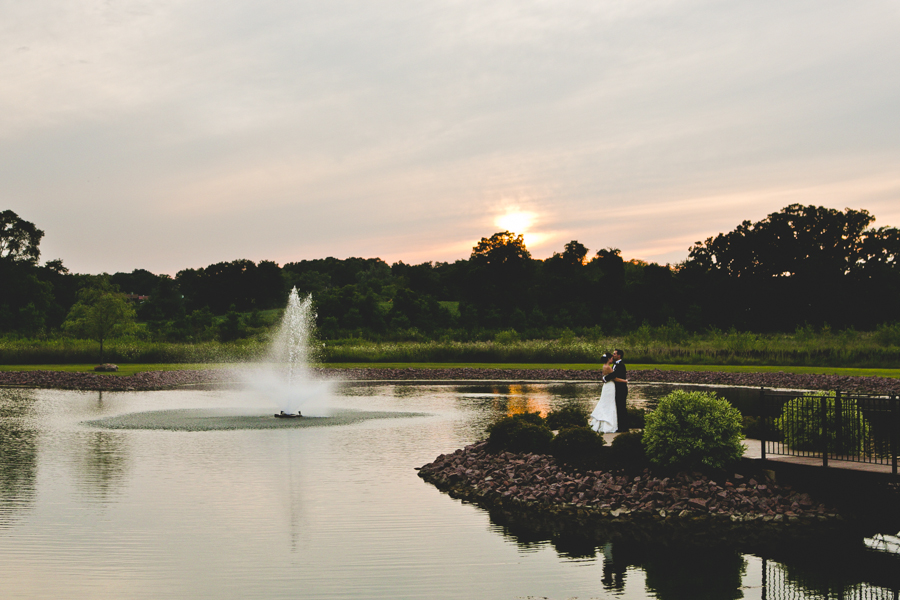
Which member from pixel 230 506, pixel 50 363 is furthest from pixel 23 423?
pixel 50 363

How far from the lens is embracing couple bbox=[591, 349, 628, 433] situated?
17625 mm

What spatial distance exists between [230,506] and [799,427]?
32.1 feet

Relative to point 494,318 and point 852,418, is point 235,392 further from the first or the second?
point 494,318

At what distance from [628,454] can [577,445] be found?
1.09 m

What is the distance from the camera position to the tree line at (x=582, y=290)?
8225cm

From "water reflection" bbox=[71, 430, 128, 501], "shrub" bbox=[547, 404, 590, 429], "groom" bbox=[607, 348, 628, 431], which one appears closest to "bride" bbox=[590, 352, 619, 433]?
"groom" bbox=[607, 348, 628, 431]

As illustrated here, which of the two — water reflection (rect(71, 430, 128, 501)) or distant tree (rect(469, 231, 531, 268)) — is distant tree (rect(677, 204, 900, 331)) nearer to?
distant tree (rect(469, 231, 531, 268))

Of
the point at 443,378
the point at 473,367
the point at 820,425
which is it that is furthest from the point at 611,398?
the point at 473,367

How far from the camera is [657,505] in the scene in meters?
12.8

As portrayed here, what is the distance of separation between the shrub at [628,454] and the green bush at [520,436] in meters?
1.60

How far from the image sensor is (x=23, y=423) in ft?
75.7

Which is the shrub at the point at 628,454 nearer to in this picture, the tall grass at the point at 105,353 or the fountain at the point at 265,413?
the fountain at the point at 265,413

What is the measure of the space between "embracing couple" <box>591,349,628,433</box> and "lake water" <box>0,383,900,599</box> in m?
3.62

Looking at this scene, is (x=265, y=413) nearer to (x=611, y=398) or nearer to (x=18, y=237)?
(x=611, y=398)
